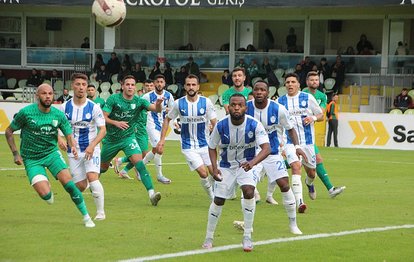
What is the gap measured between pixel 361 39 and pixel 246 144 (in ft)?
101

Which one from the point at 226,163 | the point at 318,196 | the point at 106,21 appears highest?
the point at 106,21

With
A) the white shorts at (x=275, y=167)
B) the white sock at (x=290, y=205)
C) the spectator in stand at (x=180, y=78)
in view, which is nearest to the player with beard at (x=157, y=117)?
the white shorts at (x=275, y=167)

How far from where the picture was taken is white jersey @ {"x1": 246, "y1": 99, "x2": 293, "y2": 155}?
13836 mm

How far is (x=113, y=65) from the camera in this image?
41719mm

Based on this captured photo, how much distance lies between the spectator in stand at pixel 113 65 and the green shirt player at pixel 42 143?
93.3 ft

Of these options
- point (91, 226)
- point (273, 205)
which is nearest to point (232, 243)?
point (91, 226)

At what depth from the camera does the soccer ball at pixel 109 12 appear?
23.2 m

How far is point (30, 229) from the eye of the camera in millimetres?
13273

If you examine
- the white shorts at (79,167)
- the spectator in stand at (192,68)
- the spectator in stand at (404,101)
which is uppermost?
the spectator in stand at (192,68)

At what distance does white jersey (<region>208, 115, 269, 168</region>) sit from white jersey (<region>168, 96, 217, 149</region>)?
4.30m

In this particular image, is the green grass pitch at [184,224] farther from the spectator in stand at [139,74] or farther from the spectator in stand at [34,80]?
the spectator in stand at [34,80]

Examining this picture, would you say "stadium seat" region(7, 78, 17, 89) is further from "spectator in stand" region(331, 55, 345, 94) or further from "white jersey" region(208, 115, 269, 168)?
"white jersey" region(208, 115, 269, 168)

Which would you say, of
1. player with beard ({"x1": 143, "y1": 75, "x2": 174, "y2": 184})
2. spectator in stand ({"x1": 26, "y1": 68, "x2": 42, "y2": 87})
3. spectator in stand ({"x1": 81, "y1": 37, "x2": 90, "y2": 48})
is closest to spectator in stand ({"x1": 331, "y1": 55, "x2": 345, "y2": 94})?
spectator in stand ({"x1": 81, "y1": 37, "x2": 90, "y2": 48})

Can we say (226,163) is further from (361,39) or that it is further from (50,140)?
(361,39)
